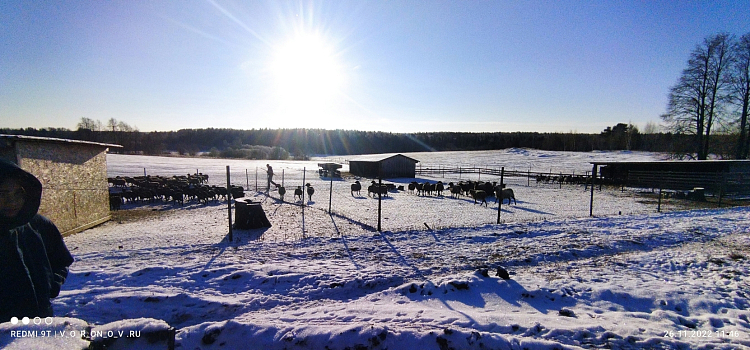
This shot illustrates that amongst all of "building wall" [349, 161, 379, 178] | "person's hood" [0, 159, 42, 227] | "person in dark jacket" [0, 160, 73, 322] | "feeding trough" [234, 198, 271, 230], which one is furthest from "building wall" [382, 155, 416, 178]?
"person's hood" [0, 159, 42, 227]

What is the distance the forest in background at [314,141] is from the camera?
96000 millimetres

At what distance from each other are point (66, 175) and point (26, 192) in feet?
43.5

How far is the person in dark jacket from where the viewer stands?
7.44 feet

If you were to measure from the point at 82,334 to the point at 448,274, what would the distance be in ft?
18.1

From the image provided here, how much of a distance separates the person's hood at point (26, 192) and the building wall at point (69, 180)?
1115 centimetres

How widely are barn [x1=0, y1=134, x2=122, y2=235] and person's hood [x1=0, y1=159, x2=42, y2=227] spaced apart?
10.5 meters

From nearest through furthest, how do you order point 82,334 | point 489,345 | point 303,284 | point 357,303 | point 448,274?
point 82,334 < point 489,345 < point 357,303 < point 303,284 < point 448,274

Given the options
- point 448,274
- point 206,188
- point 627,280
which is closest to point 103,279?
point 448,274

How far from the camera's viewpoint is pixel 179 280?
584cm

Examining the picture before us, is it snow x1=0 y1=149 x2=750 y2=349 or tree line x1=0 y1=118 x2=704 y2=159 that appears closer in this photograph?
snow x1=0 y1=149 x2=750 y2=349

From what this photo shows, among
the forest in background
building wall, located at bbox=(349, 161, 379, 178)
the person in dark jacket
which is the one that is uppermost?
the forest in background

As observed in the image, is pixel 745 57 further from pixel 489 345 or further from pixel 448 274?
pixel 489 345

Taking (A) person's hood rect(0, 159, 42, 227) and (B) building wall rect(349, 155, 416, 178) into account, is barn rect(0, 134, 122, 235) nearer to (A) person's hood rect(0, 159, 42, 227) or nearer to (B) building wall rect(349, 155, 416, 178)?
(A) person's hood rect(0, 159, 42, 227)

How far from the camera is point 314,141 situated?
13675 centimetres
